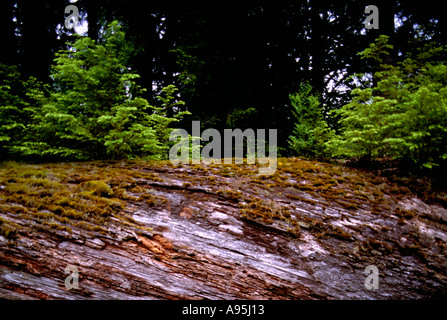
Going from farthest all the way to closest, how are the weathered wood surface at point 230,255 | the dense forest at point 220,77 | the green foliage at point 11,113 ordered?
the green foliage at point 11,113, the dense forest at point 220,77, the weathered wood surface at point 230,255

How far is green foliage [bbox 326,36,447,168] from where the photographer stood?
4461 millimetres

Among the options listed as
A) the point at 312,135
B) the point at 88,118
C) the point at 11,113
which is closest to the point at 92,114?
the point at 88,118

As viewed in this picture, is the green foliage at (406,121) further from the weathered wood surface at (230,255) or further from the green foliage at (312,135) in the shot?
the weathered wood surface at (230,255)

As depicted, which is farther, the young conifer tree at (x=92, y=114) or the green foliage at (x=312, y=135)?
the green foliage at (x=312, y=135)

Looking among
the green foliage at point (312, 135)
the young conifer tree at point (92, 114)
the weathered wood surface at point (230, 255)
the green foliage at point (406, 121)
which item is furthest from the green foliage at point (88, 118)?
the green foliage at point (406, 121)

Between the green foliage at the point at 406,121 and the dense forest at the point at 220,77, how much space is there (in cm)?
3

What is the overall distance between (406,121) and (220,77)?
7.80 meters

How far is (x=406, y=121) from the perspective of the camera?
4.75 meters

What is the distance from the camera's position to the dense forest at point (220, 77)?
17.5 ft

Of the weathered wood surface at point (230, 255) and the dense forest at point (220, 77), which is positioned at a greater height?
the dense forest at point (220, 77)

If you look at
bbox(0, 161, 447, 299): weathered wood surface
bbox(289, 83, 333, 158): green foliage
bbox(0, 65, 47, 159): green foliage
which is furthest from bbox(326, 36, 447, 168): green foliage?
bbox(0, 65, 47, 159): green foliage

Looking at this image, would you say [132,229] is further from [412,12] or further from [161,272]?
[412,12]

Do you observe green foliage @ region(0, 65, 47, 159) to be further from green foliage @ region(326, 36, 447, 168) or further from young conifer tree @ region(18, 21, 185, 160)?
green foliage @ region(326, 36, 447, 168)
